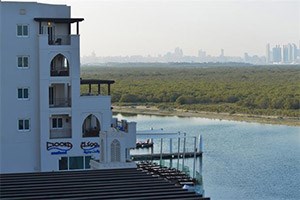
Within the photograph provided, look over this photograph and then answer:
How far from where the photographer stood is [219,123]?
54.5 metres

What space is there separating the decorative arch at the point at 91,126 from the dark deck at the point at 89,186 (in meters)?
8.66

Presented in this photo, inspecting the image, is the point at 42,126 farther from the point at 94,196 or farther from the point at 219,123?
the point at 219,123

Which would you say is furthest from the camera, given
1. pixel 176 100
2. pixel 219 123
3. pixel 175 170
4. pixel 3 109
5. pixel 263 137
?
pixel 176 100

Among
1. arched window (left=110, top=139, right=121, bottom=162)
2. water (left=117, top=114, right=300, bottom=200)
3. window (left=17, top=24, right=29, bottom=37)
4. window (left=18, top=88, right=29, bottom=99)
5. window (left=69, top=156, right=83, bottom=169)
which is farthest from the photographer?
water (left=117, top=114, right=300, bottom=200)

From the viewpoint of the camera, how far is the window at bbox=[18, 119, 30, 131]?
2033 cm

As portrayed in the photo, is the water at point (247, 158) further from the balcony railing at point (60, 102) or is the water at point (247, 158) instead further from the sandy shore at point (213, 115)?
the balcony railing at point (60, 102)

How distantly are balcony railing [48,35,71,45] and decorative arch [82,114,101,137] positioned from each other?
217cm

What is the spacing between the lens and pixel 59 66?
67.3ft

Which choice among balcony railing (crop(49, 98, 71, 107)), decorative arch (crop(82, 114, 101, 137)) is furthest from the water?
balcony railing (crop(49, 98, 71, 107))

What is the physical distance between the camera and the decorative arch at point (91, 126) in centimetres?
2055

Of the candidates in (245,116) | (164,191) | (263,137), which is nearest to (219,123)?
(245,116)

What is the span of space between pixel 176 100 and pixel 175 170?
47.3 metres

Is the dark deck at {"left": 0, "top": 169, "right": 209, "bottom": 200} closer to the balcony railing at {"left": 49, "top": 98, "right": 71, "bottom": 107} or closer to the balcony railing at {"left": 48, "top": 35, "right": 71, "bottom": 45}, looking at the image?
the balcony railing at {"left": 49, "top": 98, "right": 71, "bottom": 107}

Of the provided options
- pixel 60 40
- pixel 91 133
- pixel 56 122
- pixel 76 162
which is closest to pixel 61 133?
pixel 56 122
